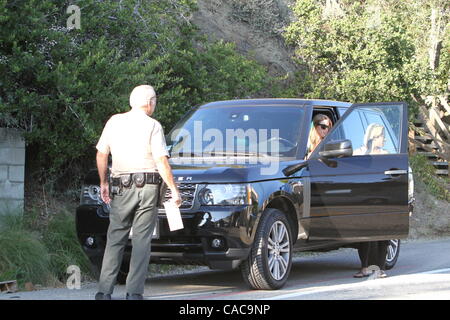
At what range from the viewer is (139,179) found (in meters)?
7.60

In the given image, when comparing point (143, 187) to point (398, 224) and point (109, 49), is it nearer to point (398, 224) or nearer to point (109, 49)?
point (398, 224)

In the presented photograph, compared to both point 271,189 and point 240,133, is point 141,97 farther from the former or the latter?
point 240,133

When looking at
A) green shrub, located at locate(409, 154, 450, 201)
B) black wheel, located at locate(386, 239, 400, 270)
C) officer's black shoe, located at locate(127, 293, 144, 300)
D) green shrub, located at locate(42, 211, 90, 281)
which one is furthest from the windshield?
green shrub, located at locate(409, 154, 450, 201)

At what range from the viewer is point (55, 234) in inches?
414

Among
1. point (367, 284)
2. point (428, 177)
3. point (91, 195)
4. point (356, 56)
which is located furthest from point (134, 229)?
point (428, 177)

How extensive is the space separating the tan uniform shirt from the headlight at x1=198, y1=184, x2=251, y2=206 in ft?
3.64

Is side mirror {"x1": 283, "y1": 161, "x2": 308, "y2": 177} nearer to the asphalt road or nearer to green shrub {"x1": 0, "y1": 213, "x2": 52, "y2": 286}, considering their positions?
the asphalt road

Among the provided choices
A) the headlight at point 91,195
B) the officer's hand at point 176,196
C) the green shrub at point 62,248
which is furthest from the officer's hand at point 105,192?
the green shrub at point 62,248

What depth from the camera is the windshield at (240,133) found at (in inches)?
386

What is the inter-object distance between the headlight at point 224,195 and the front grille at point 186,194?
8 cm

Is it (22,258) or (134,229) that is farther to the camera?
(22,258)

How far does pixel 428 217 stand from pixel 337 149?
12.7 m
